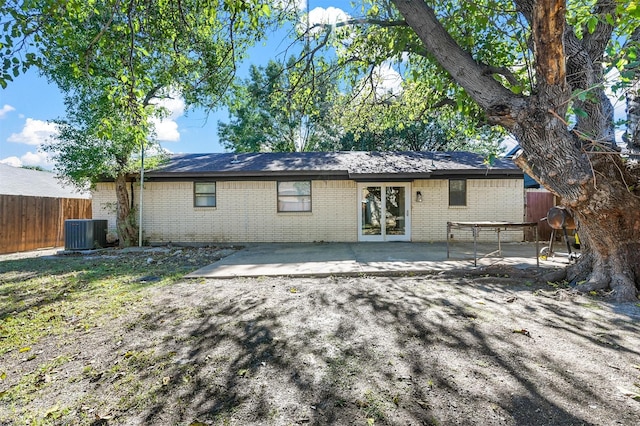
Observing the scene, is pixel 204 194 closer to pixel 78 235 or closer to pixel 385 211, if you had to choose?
pixel 78 235

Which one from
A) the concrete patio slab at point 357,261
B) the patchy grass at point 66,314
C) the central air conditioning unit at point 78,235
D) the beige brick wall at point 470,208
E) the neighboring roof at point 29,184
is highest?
the neighboring roof at point 29,184

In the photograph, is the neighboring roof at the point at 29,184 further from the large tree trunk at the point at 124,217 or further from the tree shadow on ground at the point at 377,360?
the tree shadow on ground at the point at 377,360

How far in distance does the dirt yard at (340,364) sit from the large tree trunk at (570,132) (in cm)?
83

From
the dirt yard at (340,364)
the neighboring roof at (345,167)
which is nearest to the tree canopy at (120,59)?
the neighboring roof at (345,167)

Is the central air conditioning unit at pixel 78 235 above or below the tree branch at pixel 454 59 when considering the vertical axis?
below

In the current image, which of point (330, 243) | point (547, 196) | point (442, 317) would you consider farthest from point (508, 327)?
point (547, 196)

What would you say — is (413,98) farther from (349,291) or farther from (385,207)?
(349,291)

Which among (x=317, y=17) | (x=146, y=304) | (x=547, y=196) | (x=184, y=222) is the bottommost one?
(x=146, y=304)

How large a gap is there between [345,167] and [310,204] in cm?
192

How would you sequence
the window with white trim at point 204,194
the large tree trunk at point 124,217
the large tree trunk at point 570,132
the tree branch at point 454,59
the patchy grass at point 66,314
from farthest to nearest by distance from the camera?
the window with white trim at point 204,194 < the large tree trunk at point 124,217 < the tree branch at point 454,59 < the large tree trunk at point 570,132 < the patchy grass at point 66,314

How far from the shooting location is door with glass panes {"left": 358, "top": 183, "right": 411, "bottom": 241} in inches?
475

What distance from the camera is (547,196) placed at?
12.1 metres

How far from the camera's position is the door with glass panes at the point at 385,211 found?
39.6 feet

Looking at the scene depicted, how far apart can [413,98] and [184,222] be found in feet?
30.1
